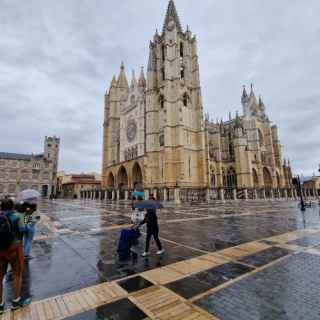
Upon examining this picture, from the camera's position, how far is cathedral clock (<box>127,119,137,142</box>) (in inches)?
1721

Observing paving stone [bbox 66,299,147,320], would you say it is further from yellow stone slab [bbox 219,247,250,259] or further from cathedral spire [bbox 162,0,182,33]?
cathedral spire [bbox 162,0,182,33]

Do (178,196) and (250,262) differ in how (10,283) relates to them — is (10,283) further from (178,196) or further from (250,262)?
(178,196)

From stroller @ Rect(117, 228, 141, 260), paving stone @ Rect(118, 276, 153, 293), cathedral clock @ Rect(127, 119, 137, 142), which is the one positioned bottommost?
paving stone @ Rect(118, 276, 153, 293)

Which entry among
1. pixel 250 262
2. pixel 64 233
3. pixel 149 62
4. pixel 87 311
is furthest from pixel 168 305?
pixel 149 62

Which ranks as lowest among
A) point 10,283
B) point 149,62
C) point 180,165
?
point 10,283

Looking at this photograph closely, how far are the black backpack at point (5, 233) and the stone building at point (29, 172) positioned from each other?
65.5 meters

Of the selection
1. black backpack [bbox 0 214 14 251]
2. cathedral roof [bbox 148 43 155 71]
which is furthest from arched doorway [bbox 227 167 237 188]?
black backpack [bbox 0 214 14 251]

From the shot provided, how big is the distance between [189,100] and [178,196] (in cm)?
2035

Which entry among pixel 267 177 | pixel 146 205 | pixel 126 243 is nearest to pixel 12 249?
pixel 126 243

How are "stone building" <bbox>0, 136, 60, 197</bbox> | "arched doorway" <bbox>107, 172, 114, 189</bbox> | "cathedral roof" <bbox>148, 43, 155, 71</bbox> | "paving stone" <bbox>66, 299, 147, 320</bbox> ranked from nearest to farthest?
"paving stone" <bbox>66, 299, 147, 320</bbox>, "cathedral roof" <bbox>148, 43, 155, 71</bbox>, "arched doorway" <bbox>107, 172, 114, 189</bbox>, "stone building" <bbox>0, 136, 60, 197</bbox>

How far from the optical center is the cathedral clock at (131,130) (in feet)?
143

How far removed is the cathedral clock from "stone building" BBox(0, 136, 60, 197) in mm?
37309

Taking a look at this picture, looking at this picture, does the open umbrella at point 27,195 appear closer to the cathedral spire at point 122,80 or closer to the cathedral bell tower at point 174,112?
the cathedral bell tower at point 174,112

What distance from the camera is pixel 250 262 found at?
4273 millimetres
